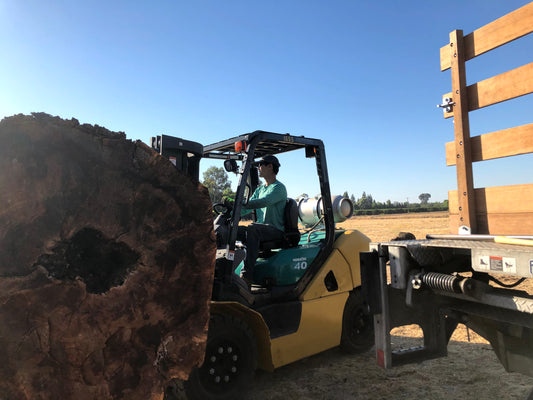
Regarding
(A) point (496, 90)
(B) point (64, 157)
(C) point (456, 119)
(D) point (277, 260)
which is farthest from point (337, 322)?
(B) point (64, 157)

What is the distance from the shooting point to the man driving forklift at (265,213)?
158 inches

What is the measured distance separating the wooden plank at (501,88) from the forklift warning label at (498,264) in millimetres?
920

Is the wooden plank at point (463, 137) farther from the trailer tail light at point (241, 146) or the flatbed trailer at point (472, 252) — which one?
the trailer tail light at point (241, 146)

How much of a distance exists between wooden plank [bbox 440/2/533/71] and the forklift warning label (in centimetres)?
124

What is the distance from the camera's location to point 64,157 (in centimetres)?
162

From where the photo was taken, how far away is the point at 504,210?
2.29m

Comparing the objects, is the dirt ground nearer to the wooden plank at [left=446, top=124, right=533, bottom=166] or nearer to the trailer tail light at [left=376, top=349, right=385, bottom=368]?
the trailer tail light at [left=376, top=349, right=385, bottom=368]

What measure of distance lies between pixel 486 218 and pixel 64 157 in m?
2.43

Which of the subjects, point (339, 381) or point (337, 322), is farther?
point (337, 322)

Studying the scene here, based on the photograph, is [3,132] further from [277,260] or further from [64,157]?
[277,260]


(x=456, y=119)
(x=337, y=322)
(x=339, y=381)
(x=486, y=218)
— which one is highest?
(x=456, y=119)

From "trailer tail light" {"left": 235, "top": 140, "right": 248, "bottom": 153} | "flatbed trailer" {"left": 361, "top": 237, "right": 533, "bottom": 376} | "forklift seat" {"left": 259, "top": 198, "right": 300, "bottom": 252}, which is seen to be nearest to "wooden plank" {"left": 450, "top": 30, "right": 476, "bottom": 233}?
"flatbed trailer" {"left": 361, "top": 237, "right": 533, "bottom": 376}

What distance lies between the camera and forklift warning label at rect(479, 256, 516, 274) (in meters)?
2.01

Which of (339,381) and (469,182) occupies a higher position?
(469,182)
